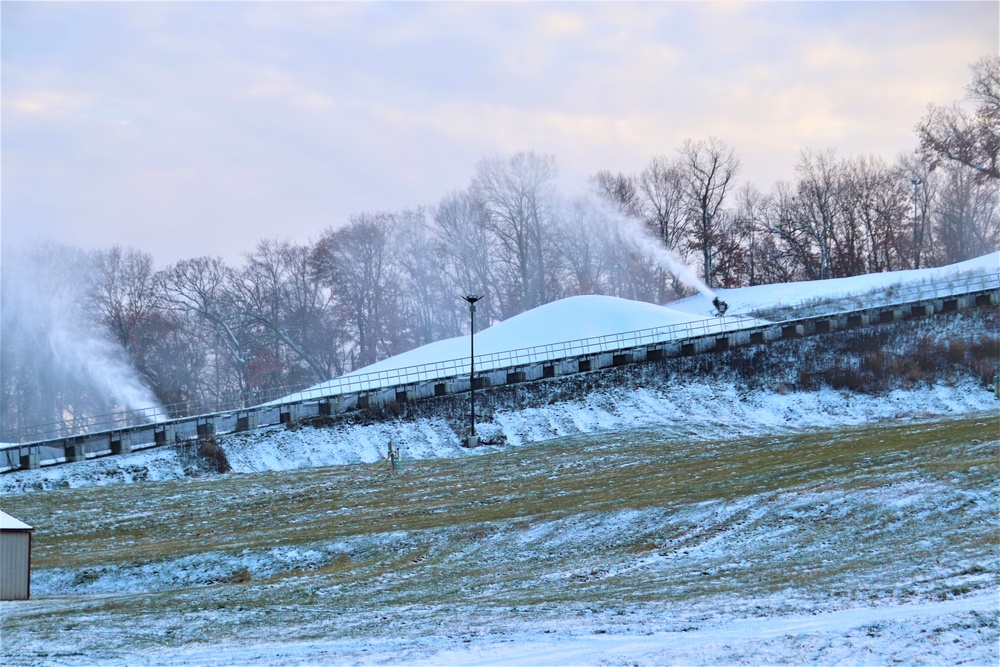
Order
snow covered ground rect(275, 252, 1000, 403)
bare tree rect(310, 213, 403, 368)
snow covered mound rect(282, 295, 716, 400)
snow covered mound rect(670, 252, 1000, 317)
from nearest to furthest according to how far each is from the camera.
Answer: snow covered ground rect(275, 252, 1000, 403) → snow covered mound rect(282, 295, 716, 400) → snow covered mound rect(670, 252, 1000, 317) → bare tree rect(310, 213, 403, 368)

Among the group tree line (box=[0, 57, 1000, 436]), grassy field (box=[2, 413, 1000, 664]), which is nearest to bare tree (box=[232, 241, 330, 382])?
tree line (box=[0, 57, 1000, 436])

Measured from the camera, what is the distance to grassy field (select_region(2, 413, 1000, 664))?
18375 millimetres

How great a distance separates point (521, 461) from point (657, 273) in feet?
180

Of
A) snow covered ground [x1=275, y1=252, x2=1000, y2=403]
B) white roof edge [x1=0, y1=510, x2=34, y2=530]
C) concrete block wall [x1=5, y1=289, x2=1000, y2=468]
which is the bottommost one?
white roof edge [x1=0, y1=510, x2=34, y2=530]

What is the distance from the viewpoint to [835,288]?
74.2 m

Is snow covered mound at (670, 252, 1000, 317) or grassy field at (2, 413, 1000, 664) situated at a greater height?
snow covered mound at (670, 252, 1000, 317)

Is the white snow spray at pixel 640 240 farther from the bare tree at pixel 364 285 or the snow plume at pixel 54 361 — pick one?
the snow plume at pixel 54 361

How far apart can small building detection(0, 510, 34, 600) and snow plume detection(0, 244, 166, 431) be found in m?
50.4

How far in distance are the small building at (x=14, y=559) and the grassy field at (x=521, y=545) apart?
0.94m

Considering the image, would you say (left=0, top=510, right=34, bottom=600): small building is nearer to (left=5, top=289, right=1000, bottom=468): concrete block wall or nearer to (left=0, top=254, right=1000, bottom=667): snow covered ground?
(left=0, top=254, right=1000, bottom=667): snow covered ground

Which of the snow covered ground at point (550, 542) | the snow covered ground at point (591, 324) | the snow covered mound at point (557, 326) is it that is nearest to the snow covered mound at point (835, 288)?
the snow covered ground at point (591, 324)

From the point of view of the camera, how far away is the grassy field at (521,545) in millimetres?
18375

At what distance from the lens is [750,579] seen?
19938mm

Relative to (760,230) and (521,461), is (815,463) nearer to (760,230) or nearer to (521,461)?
(521,461)
